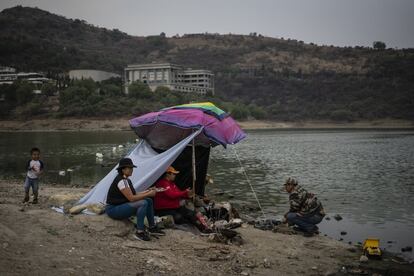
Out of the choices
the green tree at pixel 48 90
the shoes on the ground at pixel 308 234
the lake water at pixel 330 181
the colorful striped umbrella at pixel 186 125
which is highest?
the green tree at pixel 48 90

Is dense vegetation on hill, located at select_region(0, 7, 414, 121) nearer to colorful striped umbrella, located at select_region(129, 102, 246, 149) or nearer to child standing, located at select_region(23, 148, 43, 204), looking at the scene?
child standing, located at select_region(23, 148, 43, 204)

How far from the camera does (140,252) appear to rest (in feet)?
29.6

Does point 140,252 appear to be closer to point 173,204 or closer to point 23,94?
point 173,204

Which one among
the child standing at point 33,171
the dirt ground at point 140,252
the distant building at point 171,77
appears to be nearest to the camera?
the dirt ground at point 140,252

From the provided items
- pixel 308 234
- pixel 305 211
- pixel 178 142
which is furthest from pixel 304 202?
pixel 178 142

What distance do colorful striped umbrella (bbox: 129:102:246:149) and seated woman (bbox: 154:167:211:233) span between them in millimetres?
1652

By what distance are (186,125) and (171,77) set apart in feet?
428

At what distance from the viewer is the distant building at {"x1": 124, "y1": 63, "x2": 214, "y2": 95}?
13950 cm

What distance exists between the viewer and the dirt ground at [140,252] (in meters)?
7.89

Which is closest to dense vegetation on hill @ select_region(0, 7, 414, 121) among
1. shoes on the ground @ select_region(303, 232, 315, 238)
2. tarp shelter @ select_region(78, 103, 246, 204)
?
tarp shelter @ select_region(78, 103, 246, 204)

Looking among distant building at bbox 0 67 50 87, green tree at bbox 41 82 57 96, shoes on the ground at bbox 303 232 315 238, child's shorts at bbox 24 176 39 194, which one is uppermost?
distant building at bbox 0 67 50 87

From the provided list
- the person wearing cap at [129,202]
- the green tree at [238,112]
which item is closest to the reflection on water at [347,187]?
the person wearing cap at [129,202]

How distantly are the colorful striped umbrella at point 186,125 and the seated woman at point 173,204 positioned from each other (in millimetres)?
1652

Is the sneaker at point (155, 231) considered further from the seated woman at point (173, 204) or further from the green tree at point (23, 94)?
the green tree at point (23, 94)
